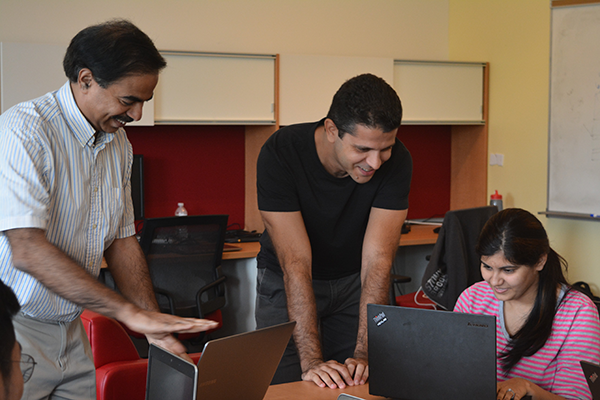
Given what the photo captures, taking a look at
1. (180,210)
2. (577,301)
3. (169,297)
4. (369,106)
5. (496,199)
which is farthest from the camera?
(496,199)

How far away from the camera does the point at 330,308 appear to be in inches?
78.2

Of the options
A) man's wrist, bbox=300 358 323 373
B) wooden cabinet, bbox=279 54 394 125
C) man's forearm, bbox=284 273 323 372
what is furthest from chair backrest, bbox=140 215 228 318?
man's wrist, bbox=300 358 323 373

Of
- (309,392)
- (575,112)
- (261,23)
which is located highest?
(261,23)

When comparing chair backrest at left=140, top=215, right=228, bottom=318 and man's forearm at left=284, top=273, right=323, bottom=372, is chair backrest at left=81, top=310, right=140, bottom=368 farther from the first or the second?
chair backrest at left=140, top=215, right=228, bottom=318

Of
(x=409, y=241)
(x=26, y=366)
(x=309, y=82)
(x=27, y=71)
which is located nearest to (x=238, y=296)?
(x=409, y=241)

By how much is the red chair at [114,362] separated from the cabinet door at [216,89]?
1.84m

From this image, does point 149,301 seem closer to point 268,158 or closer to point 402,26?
point 268,158

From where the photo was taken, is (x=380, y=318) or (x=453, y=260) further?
(x=453, y=260)

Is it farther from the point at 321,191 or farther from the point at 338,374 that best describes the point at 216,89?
the point at 338,374

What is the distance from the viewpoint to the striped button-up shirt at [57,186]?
125 cm

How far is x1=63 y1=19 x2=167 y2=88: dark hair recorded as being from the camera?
132 centimetres

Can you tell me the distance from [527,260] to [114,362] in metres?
1.31

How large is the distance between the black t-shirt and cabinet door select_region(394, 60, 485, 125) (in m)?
2.23

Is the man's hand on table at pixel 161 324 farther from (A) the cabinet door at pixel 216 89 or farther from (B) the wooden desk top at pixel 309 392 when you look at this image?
(A) the cabinet door at pixel 216 89
